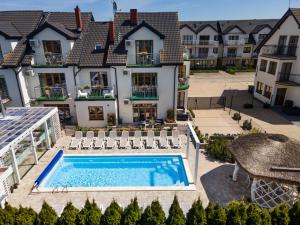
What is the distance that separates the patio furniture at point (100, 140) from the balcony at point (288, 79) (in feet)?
77.4

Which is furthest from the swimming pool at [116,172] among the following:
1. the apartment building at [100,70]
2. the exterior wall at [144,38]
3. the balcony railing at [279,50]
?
the balcony railing at [279,50]

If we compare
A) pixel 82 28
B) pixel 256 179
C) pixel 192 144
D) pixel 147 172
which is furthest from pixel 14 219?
pixel 82 28

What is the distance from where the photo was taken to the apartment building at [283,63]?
28156 millimetres

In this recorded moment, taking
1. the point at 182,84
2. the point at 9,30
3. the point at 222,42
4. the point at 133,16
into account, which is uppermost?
the point at 133,16

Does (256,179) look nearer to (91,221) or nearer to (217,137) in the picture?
(217,137)

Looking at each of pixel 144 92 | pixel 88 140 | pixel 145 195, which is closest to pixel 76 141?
pixel 88 140

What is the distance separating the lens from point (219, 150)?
18.2 meters

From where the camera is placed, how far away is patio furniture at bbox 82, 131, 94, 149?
19862 mm

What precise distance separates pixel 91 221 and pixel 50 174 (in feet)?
26.0

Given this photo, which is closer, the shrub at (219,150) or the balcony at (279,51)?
the shrub at (219,150)

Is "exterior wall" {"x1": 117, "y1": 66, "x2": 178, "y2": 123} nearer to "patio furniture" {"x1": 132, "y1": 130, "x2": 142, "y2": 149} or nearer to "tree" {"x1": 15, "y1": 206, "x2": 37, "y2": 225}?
"patio furniture" {"x1": 132, "y1": 130, "x2": 142, "y2": 149}

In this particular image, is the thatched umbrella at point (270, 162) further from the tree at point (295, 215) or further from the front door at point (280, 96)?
the front door at point (280, 96)

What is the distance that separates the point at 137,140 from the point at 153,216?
10.7m

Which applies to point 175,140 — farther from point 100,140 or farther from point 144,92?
point 100,140
